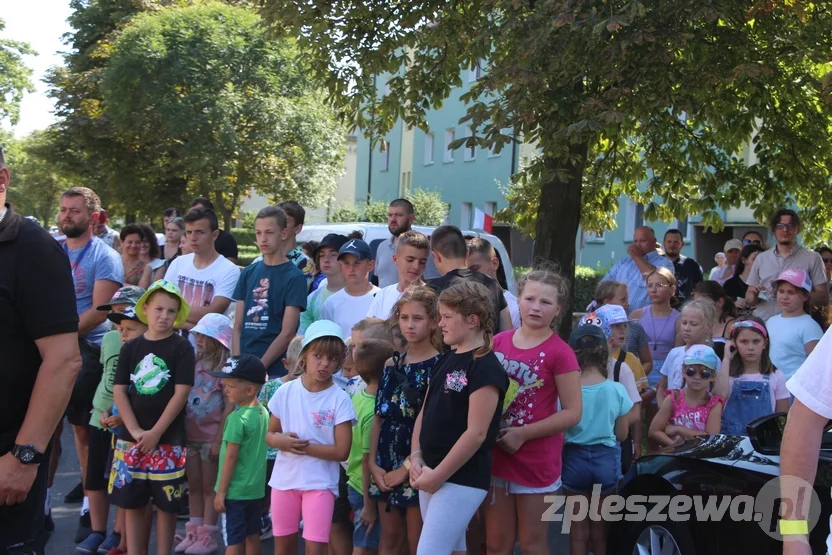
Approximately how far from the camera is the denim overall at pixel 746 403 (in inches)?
238

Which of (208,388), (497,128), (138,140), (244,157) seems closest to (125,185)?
(138,140)

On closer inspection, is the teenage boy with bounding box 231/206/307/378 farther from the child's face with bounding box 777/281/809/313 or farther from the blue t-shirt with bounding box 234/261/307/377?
the child's face with bounding box 777/281/809/313

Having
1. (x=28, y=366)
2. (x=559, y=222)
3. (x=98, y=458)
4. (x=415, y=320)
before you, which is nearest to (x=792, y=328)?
(x=415, y=320)

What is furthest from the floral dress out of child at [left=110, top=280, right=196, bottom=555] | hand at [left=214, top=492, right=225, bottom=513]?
child at [left=110, top=280, right=196, bottom=555]

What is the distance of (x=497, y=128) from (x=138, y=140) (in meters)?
24.2

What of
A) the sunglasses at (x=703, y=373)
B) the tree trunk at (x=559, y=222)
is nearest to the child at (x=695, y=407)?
the sunglasses at (x=703, y=373)

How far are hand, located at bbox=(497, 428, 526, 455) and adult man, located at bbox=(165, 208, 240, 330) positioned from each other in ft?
9.65

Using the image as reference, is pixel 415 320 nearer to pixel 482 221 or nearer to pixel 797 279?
pixel 797 279

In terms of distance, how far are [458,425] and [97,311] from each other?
133 inches

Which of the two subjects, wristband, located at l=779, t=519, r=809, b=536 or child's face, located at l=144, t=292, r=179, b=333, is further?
child's face, located at l=144, t=292, r=179, b=333

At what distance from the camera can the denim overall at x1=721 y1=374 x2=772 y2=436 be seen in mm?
6039

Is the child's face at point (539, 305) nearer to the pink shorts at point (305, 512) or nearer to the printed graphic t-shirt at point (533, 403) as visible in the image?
the printed graphic t-shirt at point (533, 403)

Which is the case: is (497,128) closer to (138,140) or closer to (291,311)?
(291,311)

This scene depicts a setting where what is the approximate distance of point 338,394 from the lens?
16.3 feet
